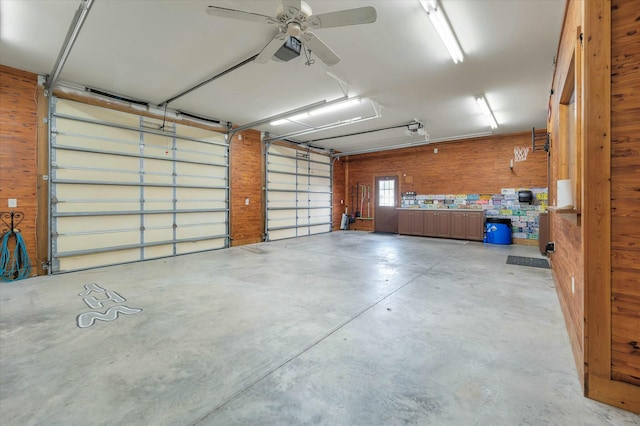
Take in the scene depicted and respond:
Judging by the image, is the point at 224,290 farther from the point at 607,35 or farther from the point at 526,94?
the point at 526,94

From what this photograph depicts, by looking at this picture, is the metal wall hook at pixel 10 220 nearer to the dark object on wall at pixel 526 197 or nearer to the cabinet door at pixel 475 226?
the cabinet door at pixel 475 226

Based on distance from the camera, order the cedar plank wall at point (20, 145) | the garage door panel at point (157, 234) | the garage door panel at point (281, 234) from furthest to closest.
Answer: the garage door panel at point (281, 234) < the garage door panel at point (157, 234) < the cedar plank wall at point (20, 145)

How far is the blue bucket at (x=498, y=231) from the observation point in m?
7.97

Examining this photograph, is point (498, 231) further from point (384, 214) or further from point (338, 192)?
point (338, 192)

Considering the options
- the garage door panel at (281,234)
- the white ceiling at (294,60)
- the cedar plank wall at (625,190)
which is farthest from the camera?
the garage door panel at (281,234)

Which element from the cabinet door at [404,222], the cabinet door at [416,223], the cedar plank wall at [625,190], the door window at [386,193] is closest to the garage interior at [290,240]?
the cedar plank wall at [625,190]

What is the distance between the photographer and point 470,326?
8.73 feet

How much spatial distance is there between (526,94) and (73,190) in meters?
8.92

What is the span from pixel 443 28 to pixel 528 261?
15.9 feet

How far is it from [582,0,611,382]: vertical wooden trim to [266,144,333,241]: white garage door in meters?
7.64

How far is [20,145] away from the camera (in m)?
4.42

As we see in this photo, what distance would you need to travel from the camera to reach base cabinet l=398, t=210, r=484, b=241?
8.54 meters

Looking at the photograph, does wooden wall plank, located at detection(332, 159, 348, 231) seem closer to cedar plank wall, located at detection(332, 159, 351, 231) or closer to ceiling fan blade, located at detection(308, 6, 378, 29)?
cedar plank wall, located at detection(332, 159, 351, 231)

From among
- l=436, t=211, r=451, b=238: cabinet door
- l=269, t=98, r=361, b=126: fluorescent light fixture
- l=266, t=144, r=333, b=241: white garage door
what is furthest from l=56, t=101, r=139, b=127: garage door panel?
l=436, t=211, r=451, b=238: cabinet door
